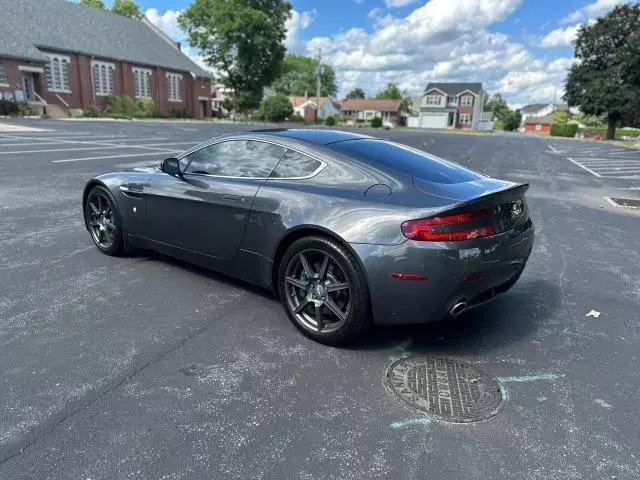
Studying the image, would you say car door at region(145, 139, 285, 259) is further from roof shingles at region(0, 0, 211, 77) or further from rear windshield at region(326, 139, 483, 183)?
roof shingles at region(0, 0, 211, 77)

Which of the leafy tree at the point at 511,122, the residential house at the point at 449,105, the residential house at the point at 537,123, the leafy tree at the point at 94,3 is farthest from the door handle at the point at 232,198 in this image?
the leafy tree at the point at 511,122

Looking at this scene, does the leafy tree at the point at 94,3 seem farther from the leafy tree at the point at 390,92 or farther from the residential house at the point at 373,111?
the leafy tree at the point at 390,92

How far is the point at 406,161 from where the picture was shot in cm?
374

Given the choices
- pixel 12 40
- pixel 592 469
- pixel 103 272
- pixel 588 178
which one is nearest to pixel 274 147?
pixel 103 272

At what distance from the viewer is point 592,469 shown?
7.50ft

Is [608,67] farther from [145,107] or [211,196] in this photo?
[211,196]

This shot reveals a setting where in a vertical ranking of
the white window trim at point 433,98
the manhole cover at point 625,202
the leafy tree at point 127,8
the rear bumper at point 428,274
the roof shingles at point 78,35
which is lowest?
the manhole cover at point 625,202

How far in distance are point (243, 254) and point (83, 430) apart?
1756 millimetres

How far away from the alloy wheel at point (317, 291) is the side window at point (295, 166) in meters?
0.64

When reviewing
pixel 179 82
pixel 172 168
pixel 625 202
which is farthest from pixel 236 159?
pixel 179 82

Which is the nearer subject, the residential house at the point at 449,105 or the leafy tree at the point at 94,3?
the leafy tree at the point at 94,3

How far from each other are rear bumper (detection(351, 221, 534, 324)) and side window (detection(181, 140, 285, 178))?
1212mm

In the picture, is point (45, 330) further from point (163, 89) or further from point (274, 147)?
point (163, 89)

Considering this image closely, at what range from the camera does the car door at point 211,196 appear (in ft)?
12.6
